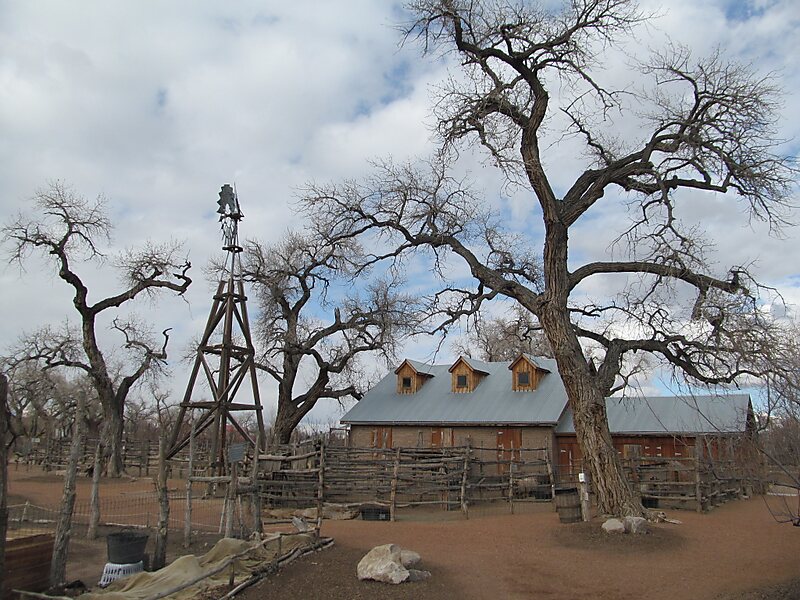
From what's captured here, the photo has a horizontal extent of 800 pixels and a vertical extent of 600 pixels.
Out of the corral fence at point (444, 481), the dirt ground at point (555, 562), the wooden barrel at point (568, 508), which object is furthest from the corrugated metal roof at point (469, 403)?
the wooden barrel at point (568, 508)

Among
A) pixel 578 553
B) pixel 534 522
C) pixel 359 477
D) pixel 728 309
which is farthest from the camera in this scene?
pixel 359 477

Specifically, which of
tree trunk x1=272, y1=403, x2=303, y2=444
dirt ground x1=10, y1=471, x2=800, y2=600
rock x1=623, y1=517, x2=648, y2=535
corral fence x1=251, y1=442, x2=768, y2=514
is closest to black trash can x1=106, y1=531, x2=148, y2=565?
dirt ground x1=10, y1=471, x2=800, y2=600

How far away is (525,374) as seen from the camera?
28.0 metres

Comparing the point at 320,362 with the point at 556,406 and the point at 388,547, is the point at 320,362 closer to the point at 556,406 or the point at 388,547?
the point at 556,406

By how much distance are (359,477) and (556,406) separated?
10.2 m

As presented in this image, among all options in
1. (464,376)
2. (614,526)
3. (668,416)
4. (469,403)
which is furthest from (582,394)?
(464,376)

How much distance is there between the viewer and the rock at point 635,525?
1291 cm

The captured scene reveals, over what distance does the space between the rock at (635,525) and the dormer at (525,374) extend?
14589mm

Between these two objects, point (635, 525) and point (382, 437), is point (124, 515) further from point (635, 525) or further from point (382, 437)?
point (382, 437)

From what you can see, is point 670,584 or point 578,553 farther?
point 578,553

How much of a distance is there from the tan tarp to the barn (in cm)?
1442

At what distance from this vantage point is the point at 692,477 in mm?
21781

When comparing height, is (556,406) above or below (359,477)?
above

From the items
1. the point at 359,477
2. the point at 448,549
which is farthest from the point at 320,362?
the point at 448,549
